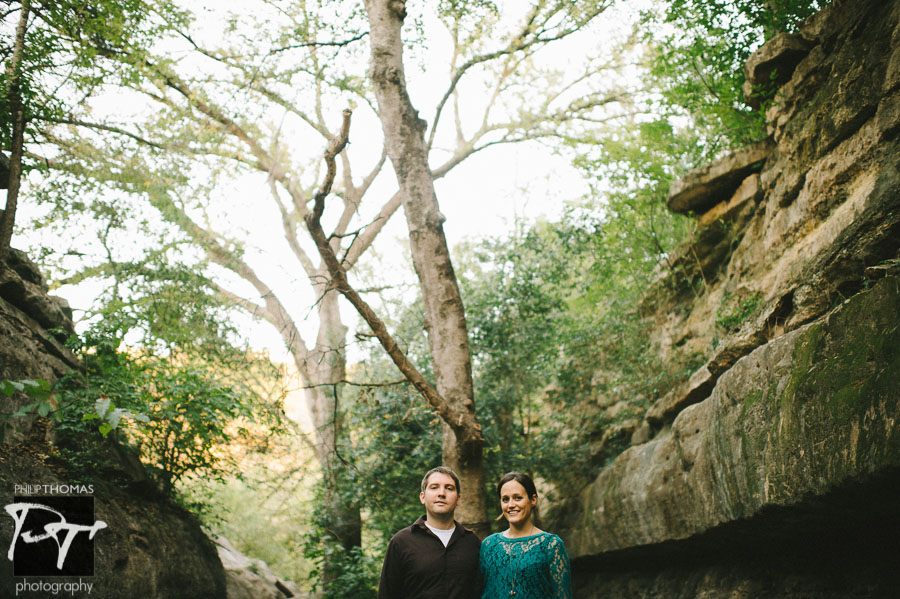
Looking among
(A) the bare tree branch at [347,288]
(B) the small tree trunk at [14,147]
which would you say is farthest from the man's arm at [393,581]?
(B) the small tree trunk at [14,147]

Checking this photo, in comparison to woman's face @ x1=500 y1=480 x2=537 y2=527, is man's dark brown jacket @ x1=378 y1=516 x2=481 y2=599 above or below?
below

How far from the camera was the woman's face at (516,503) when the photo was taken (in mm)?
3318

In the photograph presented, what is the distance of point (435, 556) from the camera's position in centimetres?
326

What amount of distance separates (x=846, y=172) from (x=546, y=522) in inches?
238

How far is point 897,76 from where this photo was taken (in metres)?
4.11

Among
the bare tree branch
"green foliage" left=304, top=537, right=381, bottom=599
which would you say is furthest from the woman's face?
"green foliage" left=304, top=537, right=381, bottom=599

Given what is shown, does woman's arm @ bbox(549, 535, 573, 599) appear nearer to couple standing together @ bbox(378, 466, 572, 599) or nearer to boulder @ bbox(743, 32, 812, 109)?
couple standing together @ bbox(378, 466, 572, 599)

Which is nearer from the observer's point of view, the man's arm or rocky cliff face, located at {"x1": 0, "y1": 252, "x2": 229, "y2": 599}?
the man's arm

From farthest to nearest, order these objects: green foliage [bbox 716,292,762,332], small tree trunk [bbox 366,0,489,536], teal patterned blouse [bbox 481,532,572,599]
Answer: small tree trunk [bbox 366,0,489,536] → green foliage [bbox 716,292,762,332] → teal patterned blouse [bbox 481,532,572,599]

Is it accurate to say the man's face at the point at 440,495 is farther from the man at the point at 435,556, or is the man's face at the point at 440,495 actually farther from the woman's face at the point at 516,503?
the woman's face at the point at 516,503

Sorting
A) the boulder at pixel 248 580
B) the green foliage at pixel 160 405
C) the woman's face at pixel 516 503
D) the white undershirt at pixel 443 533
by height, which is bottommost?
the boulder at pixel 248 580

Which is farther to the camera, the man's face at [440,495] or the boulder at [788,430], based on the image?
the man's face at [440,495]

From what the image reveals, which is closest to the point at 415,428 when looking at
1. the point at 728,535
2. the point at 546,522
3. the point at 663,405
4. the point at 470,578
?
the point at 546,522

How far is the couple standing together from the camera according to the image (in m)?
3.18
